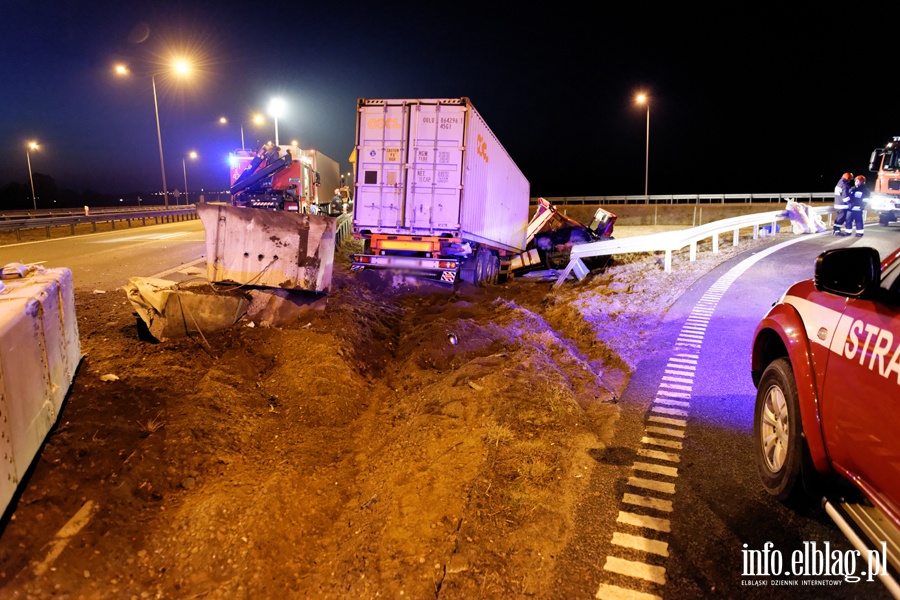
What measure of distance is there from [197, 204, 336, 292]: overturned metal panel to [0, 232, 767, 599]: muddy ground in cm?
63

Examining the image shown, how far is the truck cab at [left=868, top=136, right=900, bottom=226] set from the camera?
16.9m

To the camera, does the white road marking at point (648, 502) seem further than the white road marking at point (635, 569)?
Yes

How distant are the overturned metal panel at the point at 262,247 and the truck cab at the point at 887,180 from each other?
690 inches

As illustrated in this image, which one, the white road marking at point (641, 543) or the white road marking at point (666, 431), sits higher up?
the white road marking at point (666, 431)

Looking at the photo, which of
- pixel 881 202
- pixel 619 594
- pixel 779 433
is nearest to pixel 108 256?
pixel 619 594

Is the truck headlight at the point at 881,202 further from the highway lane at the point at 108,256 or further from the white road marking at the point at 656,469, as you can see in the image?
the highway lane at the point at 108,256

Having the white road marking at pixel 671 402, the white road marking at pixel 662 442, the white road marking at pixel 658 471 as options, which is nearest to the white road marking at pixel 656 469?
the white road marking at pixel 658 471

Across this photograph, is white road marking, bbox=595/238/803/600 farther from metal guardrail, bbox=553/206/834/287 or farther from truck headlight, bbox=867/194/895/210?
truck headlight, bbox=867/194/895/210

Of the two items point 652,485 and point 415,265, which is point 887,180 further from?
point 652,485

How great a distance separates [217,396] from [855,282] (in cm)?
504

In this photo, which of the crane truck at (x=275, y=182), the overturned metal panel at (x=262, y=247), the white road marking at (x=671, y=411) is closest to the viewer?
the white road marking at (x=671, y=411)

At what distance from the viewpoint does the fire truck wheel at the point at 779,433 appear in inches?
129

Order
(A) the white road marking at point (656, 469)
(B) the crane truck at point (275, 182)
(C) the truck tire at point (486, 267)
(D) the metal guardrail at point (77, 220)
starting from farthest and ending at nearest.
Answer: (B) the crane truck at point (275, 182)
(D) the metal guardrail at point (77, 220)
(C) the truck tire at point (486, 267)
(A) the white road marking at point (656, 469)

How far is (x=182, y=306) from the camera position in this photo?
6492 mm
